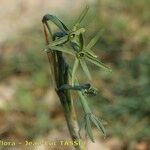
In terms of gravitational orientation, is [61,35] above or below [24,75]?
below

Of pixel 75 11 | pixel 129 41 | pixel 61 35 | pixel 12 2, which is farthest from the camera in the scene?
pixel 12 2

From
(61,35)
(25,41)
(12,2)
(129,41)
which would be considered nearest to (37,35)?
(25,41)

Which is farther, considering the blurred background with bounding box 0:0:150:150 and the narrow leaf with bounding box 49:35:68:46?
the blurred background with bounding box 0:0:150:150

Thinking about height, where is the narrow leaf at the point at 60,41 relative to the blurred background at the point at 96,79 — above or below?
below

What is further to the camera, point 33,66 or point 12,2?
point 12,2

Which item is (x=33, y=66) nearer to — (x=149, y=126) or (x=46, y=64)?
(x=46, y=64)

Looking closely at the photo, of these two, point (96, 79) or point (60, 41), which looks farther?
point (96, 79)

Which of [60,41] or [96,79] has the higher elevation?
[96,79]

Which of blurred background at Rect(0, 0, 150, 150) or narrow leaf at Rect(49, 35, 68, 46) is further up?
blurred background at Rect(0, 0, 150, 150)
